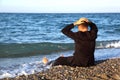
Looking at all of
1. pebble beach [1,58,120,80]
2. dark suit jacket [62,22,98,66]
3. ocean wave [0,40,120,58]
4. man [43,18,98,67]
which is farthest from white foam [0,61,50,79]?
ocean wave [0,40,120,58]

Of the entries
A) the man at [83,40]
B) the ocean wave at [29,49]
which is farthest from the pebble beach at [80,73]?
the ocean wave at [29,49]

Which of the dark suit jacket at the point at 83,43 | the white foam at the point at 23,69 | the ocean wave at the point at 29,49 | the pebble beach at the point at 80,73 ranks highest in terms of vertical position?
the dark suit jacket at the point at 83,43

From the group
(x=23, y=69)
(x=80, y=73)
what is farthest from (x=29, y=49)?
(x=80, y=73)

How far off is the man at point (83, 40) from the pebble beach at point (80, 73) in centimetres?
24

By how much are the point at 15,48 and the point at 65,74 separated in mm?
9448

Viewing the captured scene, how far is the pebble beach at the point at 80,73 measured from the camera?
26.6ft

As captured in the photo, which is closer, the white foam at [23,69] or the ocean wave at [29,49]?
the white foam at [23,69]

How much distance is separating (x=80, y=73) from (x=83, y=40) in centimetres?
94

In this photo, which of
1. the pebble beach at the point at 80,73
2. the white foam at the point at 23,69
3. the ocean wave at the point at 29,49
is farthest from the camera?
the ocean wave at the point at 29,49

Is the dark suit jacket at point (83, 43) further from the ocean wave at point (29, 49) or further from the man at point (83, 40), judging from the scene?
the ocean wave at point (29, 49)

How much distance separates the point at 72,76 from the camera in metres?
8.25

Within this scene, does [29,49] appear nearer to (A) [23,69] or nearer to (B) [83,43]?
(A) [23,69]

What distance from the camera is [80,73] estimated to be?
852cm

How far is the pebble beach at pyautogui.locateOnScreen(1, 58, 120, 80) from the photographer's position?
26.6ft
